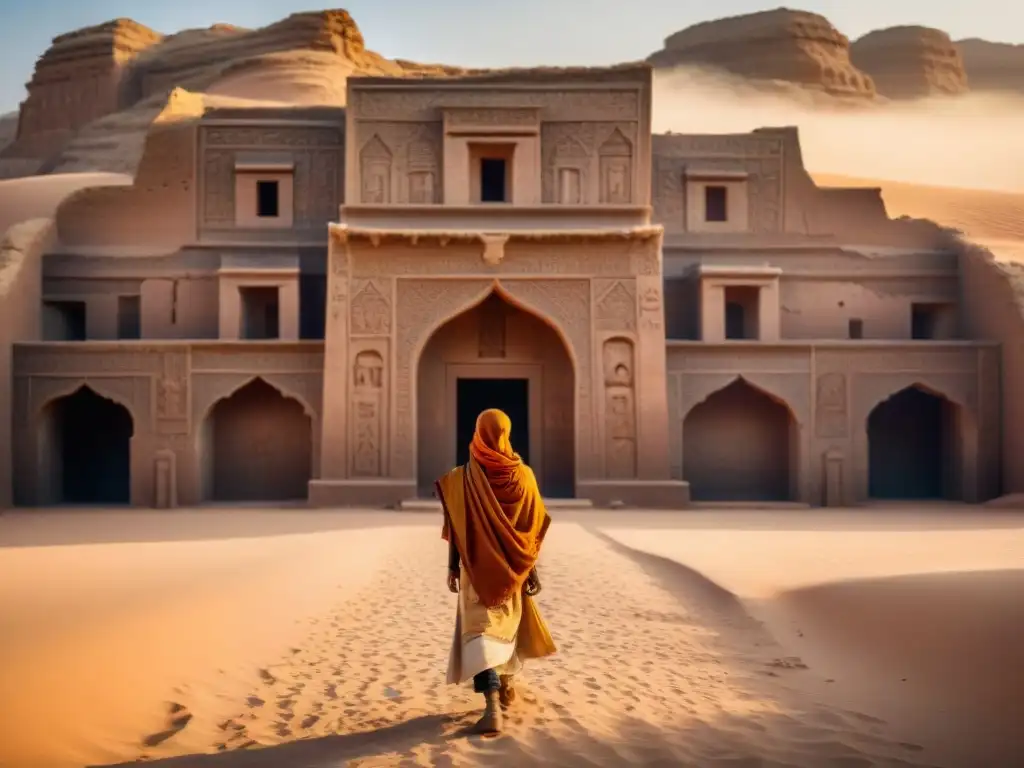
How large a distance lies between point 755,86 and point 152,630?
66.0 meters

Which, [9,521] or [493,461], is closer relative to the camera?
[493,461]

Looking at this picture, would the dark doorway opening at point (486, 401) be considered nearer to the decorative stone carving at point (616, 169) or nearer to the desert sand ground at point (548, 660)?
the decorative stone carving at point (616, 169)

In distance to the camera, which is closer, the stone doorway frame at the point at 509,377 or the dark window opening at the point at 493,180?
the stone doorway frame at the point at 509,377

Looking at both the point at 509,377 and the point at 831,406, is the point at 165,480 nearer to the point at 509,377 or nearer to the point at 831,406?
the point at 509,377

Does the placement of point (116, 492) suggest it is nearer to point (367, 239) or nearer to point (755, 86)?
point (367, 239)

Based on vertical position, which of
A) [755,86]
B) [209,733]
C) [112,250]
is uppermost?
[755,86]

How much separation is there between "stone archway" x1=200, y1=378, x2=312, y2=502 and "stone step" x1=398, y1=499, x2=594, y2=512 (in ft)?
11.1

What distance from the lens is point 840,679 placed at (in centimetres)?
636

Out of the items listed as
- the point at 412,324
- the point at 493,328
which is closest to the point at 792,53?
the point at 493,328

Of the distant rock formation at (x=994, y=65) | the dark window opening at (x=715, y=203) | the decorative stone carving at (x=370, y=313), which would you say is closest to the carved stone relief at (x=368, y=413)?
the decorative stone carving at (x=370, y=313)

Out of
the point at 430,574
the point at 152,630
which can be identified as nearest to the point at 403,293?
the point at 430,574

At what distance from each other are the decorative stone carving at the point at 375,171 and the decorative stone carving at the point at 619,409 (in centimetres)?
499

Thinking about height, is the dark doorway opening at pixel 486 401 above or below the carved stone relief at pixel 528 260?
below

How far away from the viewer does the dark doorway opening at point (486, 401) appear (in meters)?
21.6
